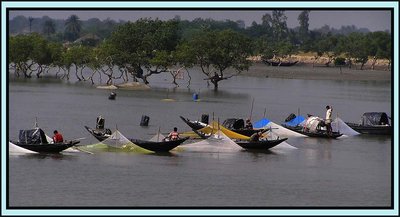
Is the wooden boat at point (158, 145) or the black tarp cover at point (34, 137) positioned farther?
the wooden boat at point (158, 145)

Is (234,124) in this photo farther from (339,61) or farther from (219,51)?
(339,61)

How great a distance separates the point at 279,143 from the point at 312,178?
21.3 feet

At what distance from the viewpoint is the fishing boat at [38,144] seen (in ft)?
111

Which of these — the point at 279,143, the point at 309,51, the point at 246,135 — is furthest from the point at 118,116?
the point at 309,51

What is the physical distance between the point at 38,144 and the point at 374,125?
1887 cm

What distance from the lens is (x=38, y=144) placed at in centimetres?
3397

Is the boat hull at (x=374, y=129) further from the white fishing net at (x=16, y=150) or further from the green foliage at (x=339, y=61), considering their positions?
the green foliage at (x=339, y=61)

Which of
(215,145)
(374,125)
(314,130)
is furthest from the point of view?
(374,125)

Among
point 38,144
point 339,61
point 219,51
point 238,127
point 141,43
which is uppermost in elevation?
point 339,61

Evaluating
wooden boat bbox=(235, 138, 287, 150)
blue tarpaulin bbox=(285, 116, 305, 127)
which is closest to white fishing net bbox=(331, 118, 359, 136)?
blue tarpaulin bbox=(285, 116, 305, 127)

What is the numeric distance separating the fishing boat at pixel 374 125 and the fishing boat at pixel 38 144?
17116 mm

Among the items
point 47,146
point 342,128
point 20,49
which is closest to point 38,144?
point 47,146

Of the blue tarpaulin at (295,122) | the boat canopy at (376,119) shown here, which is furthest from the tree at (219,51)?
the boat canopy at (376,119)

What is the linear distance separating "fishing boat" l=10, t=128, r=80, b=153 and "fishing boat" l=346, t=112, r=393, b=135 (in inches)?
674
